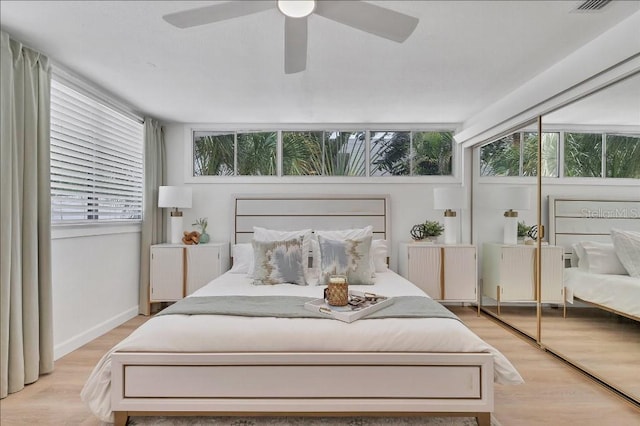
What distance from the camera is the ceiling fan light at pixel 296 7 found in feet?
5.86

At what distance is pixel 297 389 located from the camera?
2068 millimetres

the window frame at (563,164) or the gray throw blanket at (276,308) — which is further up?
the window frame at (563,164)

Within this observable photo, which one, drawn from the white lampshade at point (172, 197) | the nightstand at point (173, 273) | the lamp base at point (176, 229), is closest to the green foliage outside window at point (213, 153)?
the white lampshade at point (172, 197)

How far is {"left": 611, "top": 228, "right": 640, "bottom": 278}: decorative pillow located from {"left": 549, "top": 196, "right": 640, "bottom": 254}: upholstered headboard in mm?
41

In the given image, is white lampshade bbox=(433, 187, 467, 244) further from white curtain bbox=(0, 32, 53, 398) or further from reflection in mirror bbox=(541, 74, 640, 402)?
white curtain bbox=(0, 32, 53, 398)

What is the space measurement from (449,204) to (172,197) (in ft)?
10.5

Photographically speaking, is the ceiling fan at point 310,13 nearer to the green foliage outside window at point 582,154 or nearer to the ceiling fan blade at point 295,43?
the ceiling fan blade at point 295,43

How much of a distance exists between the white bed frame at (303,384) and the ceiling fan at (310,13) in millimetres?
1740

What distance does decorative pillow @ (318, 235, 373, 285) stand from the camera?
11.1 ft

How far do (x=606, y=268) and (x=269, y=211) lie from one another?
11.0ft

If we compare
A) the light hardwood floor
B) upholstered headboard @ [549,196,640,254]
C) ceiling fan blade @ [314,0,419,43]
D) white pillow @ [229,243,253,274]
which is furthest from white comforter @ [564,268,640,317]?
white pillow @ [229,243,253,274]

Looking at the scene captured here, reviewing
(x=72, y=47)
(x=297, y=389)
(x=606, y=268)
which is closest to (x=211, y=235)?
(x=72, y=47)

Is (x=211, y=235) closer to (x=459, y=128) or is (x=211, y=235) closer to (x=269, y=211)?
(x=269, y=211)

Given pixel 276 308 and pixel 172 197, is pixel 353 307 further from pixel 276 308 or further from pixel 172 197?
pixel 172 197
